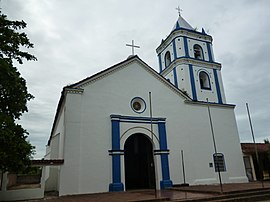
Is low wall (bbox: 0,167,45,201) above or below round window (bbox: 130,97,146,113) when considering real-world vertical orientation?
below

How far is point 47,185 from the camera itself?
16484 mm

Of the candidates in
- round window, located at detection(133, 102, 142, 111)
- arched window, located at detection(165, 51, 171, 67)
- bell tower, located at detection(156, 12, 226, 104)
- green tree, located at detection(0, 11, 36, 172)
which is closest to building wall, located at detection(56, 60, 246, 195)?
round window, located at detection(133, 102, 142, 111)

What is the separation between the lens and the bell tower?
2036 centimetres

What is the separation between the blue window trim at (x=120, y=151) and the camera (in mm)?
14131

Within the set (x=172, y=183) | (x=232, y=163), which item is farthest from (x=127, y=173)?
(x=232, y=163)

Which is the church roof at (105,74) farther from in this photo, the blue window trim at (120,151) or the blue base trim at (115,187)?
the blue base trim at (115,187)

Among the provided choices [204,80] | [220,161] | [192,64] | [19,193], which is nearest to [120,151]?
[19,193]

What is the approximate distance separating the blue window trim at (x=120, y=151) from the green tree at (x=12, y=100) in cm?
592

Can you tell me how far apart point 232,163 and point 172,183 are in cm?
580

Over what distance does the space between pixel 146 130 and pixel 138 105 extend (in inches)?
78.6

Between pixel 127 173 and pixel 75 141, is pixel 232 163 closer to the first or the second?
pixel 127 173

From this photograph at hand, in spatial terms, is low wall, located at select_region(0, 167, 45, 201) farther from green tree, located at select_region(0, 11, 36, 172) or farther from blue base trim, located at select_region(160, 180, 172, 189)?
blue base trim, located at select_region(160, 180, 172, 189)

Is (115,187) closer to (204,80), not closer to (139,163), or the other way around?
(139,163)

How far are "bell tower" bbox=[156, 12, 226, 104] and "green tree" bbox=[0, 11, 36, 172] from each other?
13.7m
